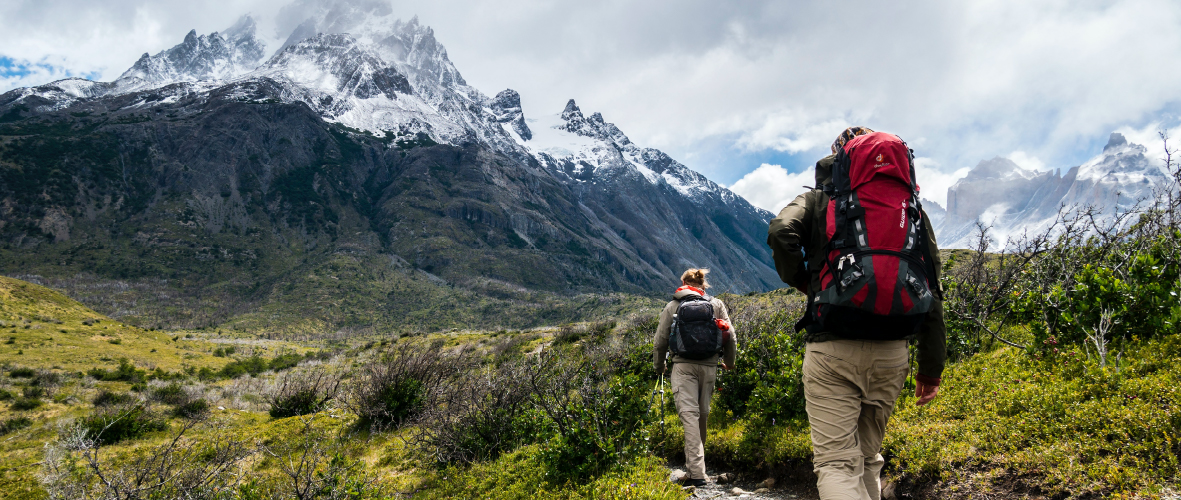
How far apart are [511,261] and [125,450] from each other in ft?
424

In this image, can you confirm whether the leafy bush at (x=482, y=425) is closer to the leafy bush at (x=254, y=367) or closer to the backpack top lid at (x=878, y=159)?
the backpack top lid at (x=878, y=159)

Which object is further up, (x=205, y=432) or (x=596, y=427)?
(x=596, y=427)

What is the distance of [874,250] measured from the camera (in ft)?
7.88

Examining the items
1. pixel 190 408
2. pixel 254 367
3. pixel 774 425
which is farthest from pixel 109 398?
pixel 774 425

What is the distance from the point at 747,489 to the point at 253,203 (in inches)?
6269

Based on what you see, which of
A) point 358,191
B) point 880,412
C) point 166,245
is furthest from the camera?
point 358,191

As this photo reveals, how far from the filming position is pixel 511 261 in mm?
136125

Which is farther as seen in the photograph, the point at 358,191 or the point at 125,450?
the point at 358,191

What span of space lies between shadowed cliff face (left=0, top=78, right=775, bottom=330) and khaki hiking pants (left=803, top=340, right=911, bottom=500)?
10399cm

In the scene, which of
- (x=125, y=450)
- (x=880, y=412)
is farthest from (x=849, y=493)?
(x=125, y=450)

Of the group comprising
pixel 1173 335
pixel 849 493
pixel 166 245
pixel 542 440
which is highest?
pixel 166 245

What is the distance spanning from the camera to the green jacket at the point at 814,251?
266cm

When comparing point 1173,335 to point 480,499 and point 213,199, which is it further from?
point 213,199

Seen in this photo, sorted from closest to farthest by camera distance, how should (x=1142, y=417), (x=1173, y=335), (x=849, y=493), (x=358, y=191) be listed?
(x=849, y=493)
(x=1142, y=417)
(x=1173, y=335)
(x=358, y=191)
